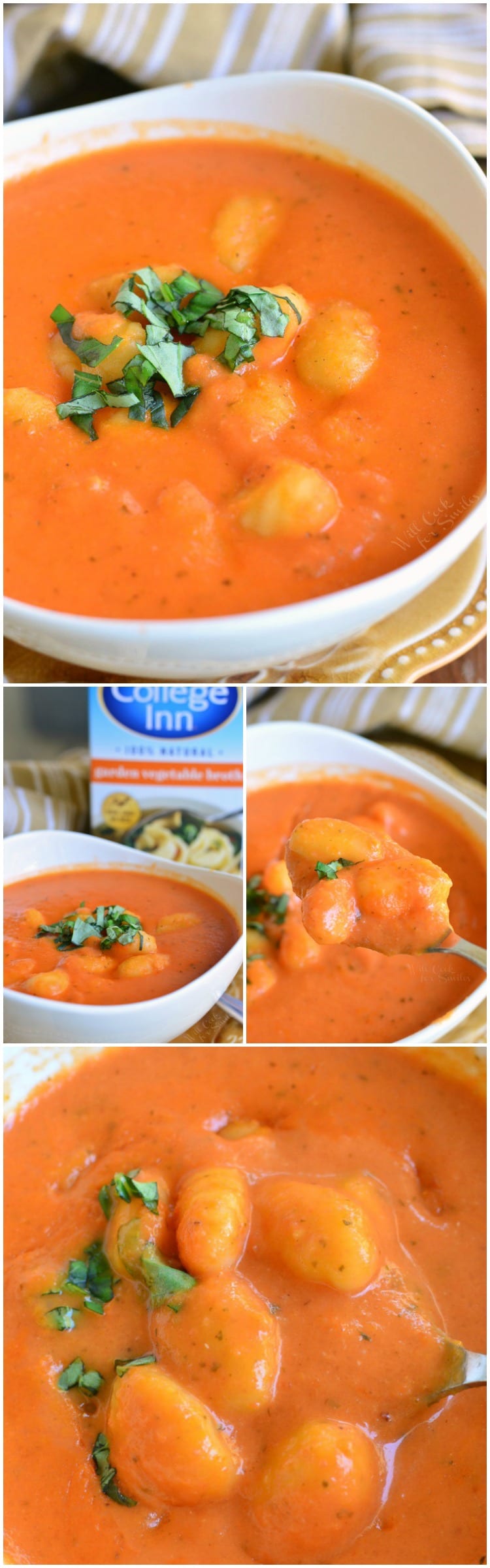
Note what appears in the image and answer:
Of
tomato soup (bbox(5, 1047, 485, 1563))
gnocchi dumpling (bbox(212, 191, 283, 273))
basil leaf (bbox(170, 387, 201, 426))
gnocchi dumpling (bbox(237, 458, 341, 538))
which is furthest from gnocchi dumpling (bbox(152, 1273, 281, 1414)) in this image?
gnocchi dumpling (bbox(212, 191, 283, 273))

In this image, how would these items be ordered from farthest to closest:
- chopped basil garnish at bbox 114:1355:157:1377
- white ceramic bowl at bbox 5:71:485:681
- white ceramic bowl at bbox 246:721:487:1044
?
1. white ceramic bowl at bbox 246:721:487:1044
2. chopped basil garnish at bbox 114:1355:157:1377
3. white ceramic bowl at bbox 5:71:485:681

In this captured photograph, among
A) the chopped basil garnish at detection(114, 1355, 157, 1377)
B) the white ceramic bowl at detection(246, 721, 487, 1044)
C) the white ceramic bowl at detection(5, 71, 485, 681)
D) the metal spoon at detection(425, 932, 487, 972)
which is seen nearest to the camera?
the white ceramic bowl at detection(5, 71, 485, 681)

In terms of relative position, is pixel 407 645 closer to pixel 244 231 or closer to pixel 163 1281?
pixel 244 231

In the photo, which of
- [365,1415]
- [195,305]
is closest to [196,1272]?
[365,1415]

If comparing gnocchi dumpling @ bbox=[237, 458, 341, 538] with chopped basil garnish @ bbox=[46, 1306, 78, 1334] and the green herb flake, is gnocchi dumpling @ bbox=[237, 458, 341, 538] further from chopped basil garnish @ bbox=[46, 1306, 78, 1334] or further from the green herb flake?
chopped basil garnish @ bbox=[46, 1306, 78, 1334]

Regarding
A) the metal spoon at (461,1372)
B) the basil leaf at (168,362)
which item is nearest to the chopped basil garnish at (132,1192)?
the metal spoon at (461,1372)

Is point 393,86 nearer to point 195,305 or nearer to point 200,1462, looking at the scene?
point 195,305

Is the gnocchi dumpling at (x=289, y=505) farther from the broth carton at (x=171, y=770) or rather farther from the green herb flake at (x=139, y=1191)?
the green herb flake at (x=139, y=1191)
